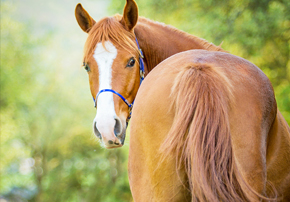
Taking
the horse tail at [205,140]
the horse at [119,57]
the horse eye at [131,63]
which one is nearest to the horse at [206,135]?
the horse tail at [205,140]

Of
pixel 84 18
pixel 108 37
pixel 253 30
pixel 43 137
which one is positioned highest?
pixel 84 18

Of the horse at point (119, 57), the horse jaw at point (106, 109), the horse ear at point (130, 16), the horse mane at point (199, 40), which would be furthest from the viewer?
the horse mane at point (199, 40)

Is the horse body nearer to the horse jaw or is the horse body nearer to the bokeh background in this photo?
the horse jaw

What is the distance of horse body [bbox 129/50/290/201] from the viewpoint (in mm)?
1383

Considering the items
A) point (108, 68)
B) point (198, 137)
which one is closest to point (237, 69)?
point (198, 137)

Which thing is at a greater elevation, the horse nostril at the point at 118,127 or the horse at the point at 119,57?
the horse at the point at 119,57

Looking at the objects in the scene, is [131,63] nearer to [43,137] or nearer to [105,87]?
[105,87]

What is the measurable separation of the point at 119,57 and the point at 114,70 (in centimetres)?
16

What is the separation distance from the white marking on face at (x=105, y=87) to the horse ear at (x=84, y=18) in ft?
1.98

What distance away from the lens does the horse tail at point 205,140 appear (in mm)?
1355

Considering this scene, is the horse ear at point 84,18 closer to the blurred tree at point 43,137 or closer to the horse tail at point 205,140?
the horse tail at point 205,140

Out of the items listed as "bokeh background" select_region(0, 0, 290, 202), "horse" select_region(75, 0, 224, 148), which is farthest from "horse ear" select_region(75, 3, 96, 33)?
"bokeh background" select_region(0, 0, 290, 202)

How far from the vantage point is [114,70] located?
2.52 meters

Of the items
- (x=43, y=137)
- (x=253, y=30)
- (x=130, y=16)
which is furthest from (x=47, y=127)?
(x=130, y=16)
